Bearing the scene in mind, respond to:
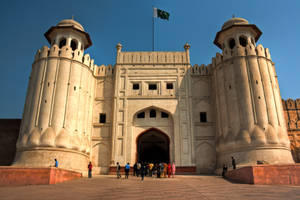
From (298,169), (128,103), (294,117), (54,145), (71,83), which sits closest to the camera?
(298,169)

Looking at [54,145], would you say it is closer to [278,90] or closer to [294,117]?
[278,90]

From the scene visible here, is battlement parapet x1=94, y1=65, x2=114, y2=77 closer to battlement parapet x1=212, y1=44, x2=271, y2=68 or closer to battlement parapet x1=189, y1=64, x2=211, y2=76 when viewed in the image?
battlement parapet x1=189, y1=64, x2=211, y2=76

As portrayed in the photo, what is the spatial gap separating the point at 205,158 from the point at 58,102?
11.8 metres

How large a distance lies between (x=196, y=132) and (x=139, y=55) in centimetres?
849

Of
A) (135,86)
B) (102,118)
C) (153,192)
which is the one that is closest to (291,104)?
(135,86)

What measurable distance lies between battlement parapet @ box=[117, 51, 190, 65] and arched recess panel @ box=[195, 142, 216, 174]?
754 centimetres

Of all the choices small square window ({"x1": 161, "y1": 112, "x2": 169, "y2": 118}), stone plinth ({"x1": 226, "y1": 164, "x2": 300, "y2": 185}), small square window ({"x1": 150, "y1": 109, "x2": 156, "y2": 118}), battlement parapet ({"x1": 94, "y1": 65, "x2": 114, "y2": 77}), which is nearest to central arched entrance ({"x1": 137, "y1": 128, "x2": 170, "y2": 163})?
small square window ({"x1": 150, "y1": 109, "x2": 156, "y2": 118})

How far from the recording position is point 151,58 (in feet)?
78.7

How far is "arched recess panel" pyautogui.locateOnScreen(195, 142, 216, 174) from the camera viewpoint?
2043 centimetres

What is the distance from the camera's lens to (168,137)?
21594 millimetres

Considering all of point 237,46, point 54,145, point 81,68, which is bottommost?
point 54,145

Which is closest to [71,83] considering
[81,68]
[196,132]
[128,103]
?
[81,68]

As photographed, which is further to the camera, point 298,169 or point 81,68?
point 81,68

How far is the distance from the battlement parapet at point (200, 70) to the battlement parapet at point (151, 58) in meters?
0.80
